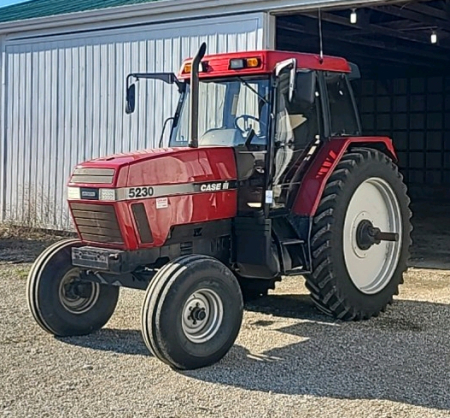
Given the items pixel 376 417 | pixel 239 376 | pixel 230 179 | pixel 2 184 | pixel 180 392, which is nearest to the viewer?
pixel 376 417

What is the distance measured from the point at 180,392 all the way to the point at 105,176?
1.49 m

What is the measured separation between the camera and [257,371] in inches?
189

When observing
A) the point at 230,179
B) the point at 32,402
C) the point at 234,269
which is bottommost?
the point at 32,402

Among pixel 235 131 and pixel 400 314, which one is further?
pixel 400 314

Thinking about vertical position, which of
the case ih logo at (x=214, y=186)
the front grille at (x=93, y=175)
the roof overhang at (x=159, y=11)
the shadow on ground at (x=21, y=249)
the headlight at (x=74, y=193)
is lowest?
the shadow on ground at (x=21, y=249)

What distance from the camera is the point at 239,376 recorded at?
4688mm

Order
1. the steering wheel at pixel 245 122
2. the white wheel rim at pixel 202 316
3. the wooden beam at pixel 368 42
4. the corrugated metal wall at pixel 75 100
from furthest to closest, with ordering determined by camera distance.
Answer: the wooden beam at pixel 368 42, the corrugated metal wall at pixel 75 100, the steering wheel at pixel 245 122, the white wheel rim at pixel 202 316

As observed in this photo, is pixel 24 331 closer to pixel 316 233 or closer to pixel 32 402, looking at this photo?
pixel 32 402

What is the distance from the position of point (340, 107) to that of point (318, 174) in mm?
712

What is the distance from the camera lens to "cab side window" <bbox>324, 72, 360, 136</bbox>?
5.95 meters

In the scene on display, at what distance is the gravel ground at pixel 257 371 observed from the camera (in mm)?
4168

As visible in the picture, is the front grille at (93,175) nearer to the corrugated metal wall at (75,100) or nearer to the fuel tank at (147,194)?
the fuel tank at (147,194)

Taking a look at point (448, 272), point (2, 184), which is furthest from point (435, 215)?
point (2, 184)

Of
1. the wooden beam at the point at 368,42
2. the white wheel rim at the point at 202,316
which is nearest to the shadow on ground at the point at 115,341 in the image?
the white wheel rim at the point at 202,316
